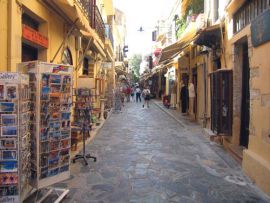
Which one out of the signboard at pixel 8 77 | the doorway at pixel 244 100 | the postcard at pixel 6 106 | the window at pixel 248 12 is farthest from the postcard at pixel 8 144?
the doorway at pixel 244 100

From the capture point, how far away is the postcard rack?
567 cm

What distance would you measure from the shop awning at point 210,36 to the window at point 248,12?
1.53 metres

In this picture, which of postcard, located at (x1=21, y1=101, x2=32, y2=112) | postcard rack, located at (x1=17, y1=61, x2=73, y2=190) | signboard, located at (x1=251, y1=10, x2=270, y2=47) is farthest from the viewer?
signboard, located at (x1=251, y1=10, x2=270, y2=47)

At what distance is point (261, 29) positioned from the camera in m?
6.98

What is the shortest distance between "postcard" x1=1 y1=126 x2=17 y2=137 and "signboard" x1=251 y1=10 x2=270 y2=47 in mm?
4490

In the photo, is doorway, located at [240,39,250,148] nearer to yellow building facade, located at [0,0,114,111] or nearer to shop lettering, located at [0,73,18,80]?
yellow building facade, located at [0,0,114,111]

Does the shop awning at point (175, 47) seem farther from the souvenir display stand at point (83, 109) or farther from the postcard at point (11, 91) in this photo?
the postcard at point (11, 91)

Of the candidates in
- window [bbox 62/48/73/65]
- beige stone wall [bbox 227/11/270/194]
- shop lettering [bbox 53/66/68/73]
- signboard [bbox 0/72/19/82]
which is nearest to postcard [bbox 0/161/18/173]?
signboard [bbox 0/72/19/82]

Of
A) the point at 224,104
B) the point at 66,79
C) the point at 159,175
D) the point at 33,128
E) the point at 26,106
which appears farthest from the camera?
the point at 224,104

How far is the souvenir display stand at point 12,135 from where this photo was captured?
5.00 meters

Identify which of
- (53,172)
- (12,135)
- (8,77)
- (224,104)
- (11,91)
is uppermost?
(8,77)

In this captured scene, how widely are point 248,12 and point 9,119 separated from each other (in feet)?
20.9

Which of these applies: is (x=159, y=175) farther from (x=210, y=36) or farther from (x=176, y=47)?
(x=176, y=47)

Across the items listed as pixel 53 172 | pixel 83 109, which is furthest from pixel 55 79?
pixel 83 109
